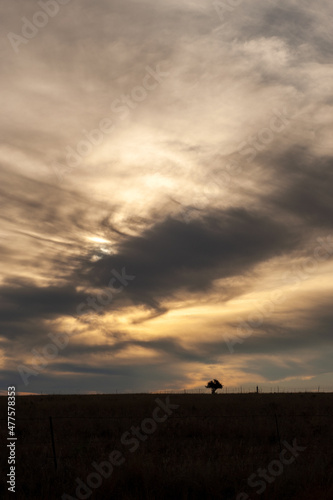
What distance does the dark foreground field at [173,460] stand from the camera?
12234 millimetres

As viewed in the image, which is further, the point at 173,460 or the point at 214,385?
the point at 214,385

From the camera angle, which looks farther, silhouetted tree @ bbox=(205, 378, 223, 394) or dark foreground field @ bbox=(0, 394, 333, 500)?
silhouetted tree @ bbox=(205, 378, 223, 394)

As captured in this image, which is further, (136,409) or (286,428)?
(136,409)

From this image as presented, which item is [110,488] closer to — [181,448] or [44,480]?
[44,480]

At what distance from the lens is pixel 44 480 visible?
42.4 feet

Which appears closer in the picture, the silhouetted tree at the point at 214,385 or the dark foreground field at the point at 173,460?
the dark foreground field at the point at 173,460

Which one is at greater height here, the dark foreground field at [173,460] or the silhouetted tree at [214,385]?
the silhouetted tree at [214,385]

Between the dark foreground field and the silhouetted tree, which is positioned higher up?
the silhouetted tree

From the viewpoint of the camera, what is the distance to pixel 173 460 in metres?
14.9

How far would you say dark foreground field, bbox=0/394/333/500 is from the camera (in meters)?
12.2

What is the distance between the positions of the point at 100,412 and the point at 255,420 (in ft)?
39.6

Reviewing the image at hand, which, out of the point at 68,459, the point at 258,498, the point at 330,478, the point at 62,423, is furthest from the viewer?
the point at 62,423

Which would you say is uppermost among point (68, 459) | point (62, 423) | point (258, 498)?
point (62, 423)

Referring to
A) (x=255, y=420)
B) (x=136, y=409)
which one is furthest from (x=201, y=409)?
(x=255, y=420)
